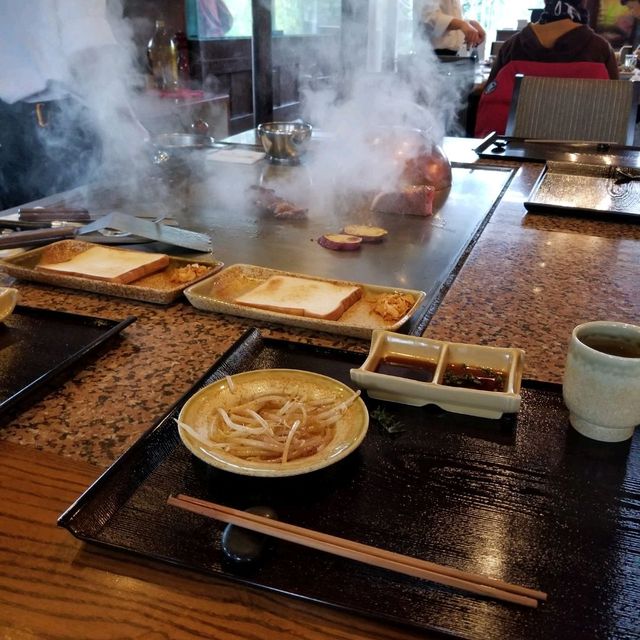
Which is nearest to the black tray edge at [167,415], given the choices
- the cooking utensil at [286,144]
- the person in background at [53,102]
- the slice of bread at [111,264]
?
the slice of bread at [111,264]

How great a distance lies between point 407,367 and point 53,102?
301 cm

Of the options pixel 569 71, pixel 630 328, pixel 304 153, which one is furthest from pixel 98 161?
pixel 569 71

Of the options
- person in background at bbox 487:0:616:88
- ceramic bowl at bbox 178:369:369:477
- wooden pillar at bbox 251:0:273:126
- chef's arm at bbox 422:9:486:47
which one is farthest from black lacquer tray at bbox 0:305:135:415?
chef's arm at bbox 422:9:486:47

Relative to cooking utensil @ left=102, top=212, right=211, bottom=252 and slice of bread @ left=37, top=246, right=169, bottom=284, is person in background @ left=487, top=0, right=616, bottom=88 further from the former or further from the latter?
slice of bread @ left=37, top=246, right=169, bottom=284

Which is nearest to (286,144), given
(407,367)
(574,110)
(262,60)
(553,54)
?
(574,110)

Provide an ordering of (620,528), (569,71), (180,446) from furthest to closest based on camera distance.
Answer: (569,71) < (180,446) < (620,528)

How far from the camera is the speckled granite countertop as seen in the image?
3.07ft

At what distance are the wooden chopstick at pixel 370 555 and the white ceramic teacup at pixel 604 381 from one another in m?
0.33

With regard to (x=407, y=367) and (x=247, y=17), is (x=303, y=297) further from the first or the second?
(x=247, y=17)

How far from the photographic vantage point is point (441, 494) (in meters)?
0.76

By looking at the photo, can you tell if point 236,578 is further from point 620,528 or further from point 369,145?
point 369,145

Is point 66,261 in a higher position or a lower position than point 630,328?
lower

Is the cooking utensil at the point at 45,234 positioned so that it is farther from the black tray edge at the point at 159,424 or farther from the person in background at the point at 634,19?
the person in background at the point at 634,19

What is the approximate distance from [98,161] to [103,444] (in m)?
2.65
